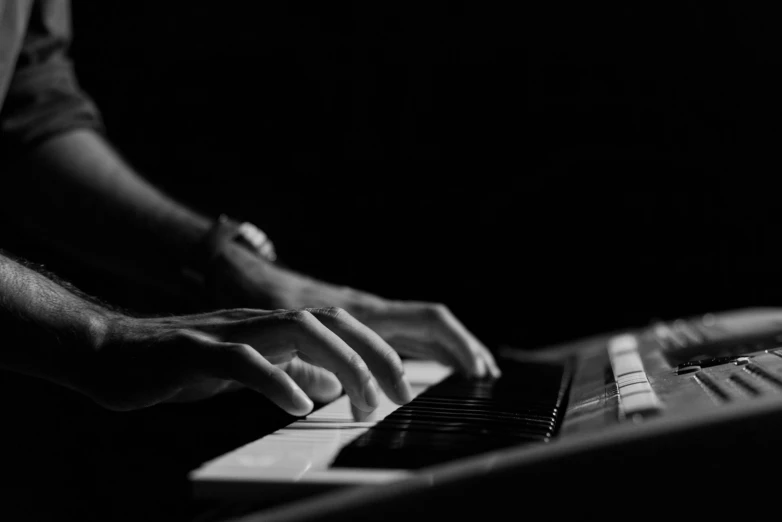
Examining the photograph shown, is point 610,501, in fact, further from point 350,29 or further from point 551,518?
point 350,29

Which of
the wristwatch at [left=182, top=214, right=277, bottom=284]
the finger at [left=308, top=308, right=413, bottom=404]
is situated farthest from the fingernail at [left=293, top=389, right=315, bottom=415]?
the wristwatch at [left=182, top=214, right=277, bottom=284]

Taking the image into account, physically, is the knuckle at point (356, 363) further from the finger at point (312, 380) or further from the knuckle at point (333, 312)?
the finger at point (312, 380)

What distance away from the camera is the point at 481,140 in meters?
2.40

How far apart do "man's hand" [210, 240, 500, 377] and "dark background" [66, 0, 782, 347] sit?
1.30 metres

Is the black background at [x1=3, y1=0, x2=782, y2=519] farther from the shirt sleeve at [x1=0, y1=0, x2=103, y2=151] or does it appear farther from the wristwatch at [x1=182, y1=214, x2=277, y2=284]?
the wristwatch at [x1=182, y1=214, x2=277, y2=284]

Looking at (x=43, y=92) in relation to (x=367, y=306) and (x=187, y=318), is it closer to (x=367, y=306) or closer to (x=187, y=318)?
(x=367, y=306)

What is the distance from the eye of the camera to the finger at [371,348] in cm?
64

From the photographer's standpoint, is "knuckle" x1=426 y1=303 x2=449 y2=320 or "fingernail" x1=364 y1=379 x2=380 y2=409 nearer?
"fingernail" x1=364 y1=379 x2=380 y2=409

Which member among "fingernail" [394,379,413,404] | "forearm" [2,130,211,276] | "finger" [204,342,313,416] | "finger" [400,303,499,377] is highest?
"forearm" [2,130,211,276]

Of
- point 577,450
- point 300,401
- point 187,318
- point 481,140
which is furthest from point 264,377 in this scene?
point 481,140

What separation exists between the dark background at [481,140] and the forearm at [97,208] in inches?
43.3

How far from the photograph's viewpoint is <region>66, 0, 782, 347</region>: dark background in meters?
2.28

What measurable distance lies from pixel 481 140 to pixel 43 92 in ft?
4.72

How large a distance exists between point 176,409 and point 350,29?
4.83 feet
